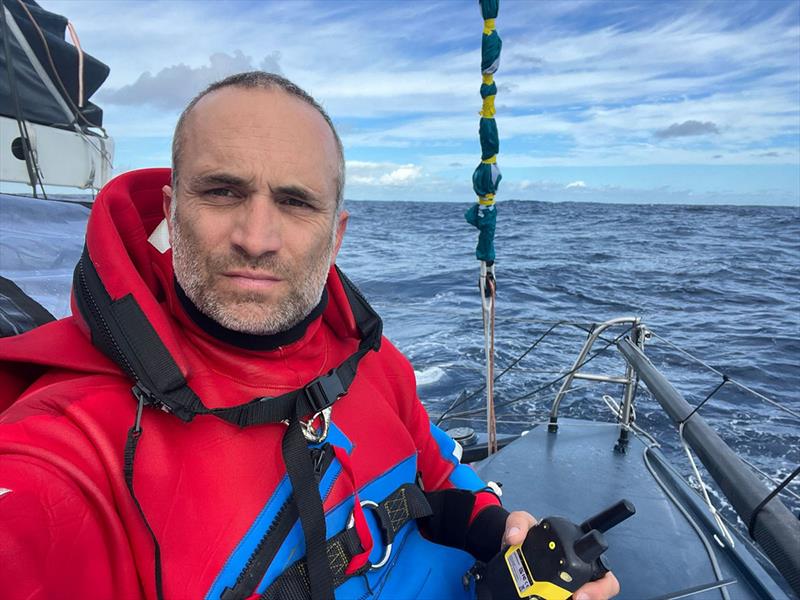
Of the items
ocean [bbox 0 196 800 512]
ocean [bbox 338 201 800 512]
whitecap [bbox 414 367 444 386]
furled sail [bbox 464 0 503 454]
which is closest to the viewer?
furled sail [bbox 464 0 503 454]

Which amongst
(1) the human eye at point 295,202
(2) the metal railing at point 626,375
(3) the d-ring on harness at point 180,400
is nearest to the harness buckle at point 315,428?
(3) the d-ring on harness at point 180,400

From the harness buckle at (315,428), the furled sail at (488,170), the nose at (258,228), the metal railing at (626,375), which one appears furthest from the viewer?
the metal railing at (626,375)

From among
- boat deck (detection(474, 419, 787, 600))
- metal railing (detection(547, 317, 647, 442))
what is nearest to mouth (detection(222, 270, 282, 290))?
boat deck (detection(474, 419, 787, 600))

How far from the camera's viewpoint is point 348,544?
134 centimetres

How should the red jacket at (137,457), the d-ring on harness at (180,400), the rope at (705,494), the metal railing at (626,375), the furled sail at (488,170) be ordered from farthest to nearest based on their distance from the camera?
the metal railing at (626,375) → the furled sail at (488,170) → the rope at (705,494) → the d-ring on harness at (180,400) → the red jacket at (137,457)

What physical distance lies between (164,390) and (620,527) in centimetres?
237

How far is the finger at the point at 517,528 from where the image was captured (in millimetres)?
1420

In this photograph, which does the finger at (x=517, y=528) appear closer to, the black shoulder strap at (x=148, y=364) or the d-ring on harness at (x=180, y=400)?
the d-ring on harness at (x=180, y=400)

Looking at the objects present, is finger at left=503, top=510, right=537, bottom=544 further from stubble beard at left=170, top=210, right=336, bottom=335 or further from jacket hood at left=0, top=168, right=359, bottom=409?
→ jacket hood at left=0, top=168, right=359, bottom=409

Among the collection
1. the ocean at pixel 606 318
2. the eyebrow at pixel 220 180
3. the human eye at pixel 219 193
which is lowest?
the ocean at pixel 606 318

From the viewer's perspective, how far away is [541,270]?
14016 mm

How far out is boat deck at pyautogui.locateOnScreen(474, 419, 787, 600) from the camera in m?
2.29

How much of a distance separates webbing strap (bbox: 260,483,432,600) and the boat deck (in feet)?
4.04

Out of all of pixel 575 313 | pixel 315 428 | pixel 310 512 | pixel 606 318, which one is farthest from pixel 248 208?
pixel 575 313
